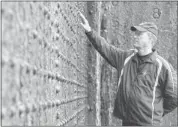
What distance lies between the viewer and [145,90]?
4617mm

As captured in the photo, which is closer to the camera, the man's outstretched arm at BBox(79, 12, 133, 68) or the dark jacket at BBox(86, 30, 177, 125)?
the dark jacket at BBox(86, 30, 177, 125)

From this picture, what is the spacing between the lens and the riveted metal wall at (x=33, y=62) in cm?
197

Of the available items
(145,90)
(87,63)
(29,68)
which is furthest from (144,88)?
(87,63)

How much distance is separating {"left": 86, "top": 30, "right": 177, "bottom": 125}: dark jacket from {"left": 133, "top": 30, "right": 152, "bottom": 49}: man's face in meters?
0.10

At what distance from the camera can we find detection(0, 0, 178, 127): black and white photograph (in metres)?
2.11

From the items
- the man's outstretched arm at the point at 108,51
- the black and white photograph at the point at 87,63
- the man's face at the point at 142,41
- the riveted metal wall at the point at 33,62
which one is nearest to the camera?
the riveted metal wall at the point at 33,62

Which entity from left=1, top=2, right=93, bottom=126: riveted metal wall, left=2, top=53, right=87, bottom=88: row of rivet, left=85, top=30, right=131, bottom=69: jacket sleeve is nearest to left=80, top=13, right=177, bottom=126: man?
left=85, top=30, right=131, bottom=69: jacket sleeve

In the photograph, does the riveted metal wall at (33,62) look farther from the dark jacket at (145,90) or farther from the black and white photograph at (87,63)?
the dark jacket at (145,90)

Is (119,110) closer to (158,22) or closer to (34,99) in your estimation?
(34,99)

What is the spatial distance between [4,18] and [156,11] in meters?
6.96

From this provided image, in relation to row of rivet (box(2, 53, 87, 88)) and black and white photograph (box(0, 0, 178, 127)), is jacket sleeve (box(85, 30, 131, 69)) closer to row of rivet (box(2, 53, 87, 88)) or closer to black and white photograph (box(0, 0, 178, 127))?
black and white photograph (box(0, 0, 178, 127))

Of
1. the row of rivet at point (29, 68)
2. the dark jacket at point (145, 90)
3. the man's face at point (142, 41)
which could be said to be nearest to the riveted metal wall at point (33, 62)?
the row of rivet at point (29, 68)

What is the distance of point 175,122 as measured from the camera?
346 inches

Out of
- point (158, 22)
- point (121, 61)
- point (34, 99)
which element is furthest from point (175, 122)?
point (34, 99)
